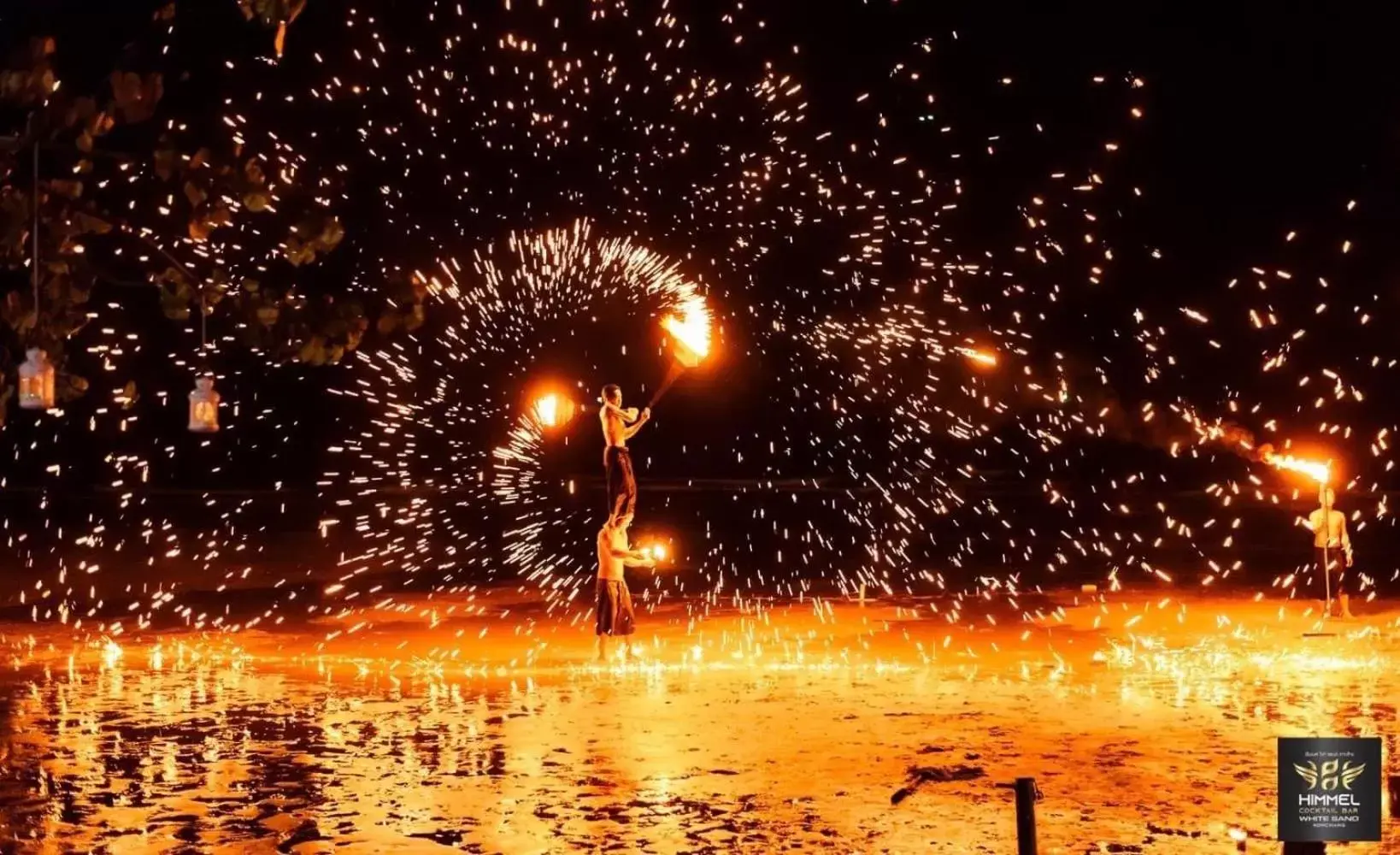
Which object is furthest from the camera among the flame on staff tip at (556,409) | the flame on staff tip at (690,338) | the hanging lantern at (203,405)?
the flame on staff tip at (690,338)

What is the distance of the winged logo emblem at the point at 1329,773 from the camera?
5.41 m

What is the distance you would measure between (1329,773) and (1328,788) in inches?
2.2

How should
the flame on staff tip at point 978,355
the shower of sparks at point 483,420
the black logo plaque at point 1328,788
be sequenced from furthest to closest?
the flame on staff tip at point 978,355 → the shower of sparks at point 483,420 → the black logo plaque at point 1328,788

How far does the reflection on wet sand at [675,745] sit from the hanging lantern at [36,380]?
6.78 feet

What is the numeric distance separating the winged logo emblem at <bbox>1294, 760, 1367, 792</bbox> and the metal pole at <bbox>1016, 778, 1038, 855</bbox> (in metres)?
1.36

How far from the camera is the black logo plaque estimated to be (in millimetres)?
5395

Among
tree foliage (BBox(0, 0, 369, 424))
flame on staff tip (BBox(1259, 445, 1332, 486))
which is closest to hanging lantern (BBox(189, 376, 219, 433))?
tree foliage (BBox(0, 0, 369, 424))

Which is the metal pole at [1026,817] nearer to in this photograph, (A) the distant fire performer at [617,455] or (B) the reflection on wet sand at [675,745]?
(B) the reflection on wet sand at [675,745]

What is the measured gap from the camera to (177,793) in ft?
31.7

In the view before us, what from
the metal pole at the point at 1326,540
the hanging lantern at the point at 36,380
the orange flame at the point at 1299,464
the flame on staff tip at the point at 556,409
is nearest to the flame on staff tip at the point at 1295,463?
the orange flame at the point at 1299,464

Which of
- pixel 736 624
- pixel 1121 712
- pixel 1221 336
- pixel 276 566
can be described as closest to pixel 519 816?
pixel 1121 712

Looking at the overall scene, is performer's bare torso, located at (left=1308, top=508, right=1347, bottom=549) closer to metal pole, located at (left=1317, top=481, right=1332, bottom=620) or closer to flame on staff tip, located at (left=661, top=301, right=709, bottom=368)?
metal pole, located at (left=1317, top=481, right=1332, bottom=620)

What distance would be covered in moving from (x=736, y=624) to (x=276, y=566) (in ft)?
33.2

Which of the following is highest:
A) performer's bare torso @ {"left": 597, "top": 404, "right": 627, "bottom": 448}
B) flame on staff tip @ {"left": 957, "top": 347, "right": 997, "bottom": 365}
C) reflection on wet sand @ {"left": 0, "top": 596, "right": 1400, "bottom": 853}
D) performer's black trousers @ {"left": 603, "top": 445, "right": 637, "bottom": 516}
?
flame on staff tip @ {"left": 957, "top": 347, "right": 997, "bottom": 365}
